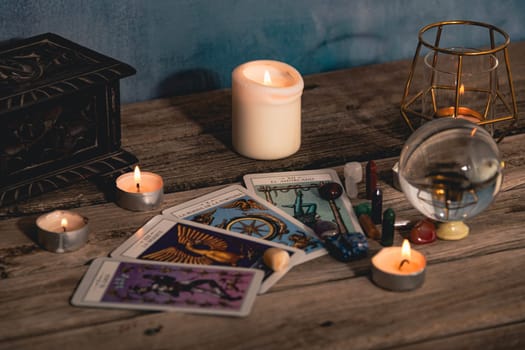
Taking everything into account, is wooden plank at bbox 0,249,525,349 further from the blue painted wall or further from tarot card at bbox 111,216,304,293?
the blue painted wall

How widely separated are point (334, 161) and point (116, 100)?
431 millimetres

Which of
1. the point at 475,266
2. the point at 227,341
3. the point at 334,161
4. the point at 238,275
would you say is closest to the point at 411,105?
the point at 334,161

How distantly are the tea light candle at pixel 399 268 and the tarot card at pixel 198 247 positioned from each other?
124 mm

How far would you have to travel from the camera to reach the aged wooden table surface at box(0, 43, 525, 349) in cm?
110

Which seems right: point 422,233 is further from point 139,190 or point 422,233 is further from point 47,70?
point 47,70

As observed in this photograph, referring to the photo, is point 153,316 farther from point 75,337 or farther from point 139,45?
point 139,45

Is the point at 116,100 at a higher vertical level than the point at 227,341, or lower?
higher

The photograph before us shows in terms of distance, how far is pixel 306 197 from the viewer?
1.44m

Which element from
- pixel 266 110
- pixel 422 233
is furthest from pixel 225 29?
pixel 422 233

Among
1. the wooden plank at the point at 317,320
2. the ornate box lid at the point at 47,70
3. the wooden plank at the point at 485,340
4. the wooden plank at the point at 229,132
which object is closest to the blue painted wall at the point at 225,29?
the wooden plank at the point at 229,132

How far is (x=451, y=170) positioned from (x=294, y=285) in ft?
0.95

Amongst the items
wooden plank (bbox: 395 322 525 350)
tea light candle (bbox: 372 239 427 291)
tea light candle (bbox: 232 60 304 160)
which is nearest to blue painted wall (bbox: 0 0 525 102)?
tea light candle (bbox: 232 60 304 160)

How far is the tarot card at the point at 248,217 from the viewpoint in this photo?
1.31 meters

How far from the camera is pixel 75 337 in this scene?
109cm
